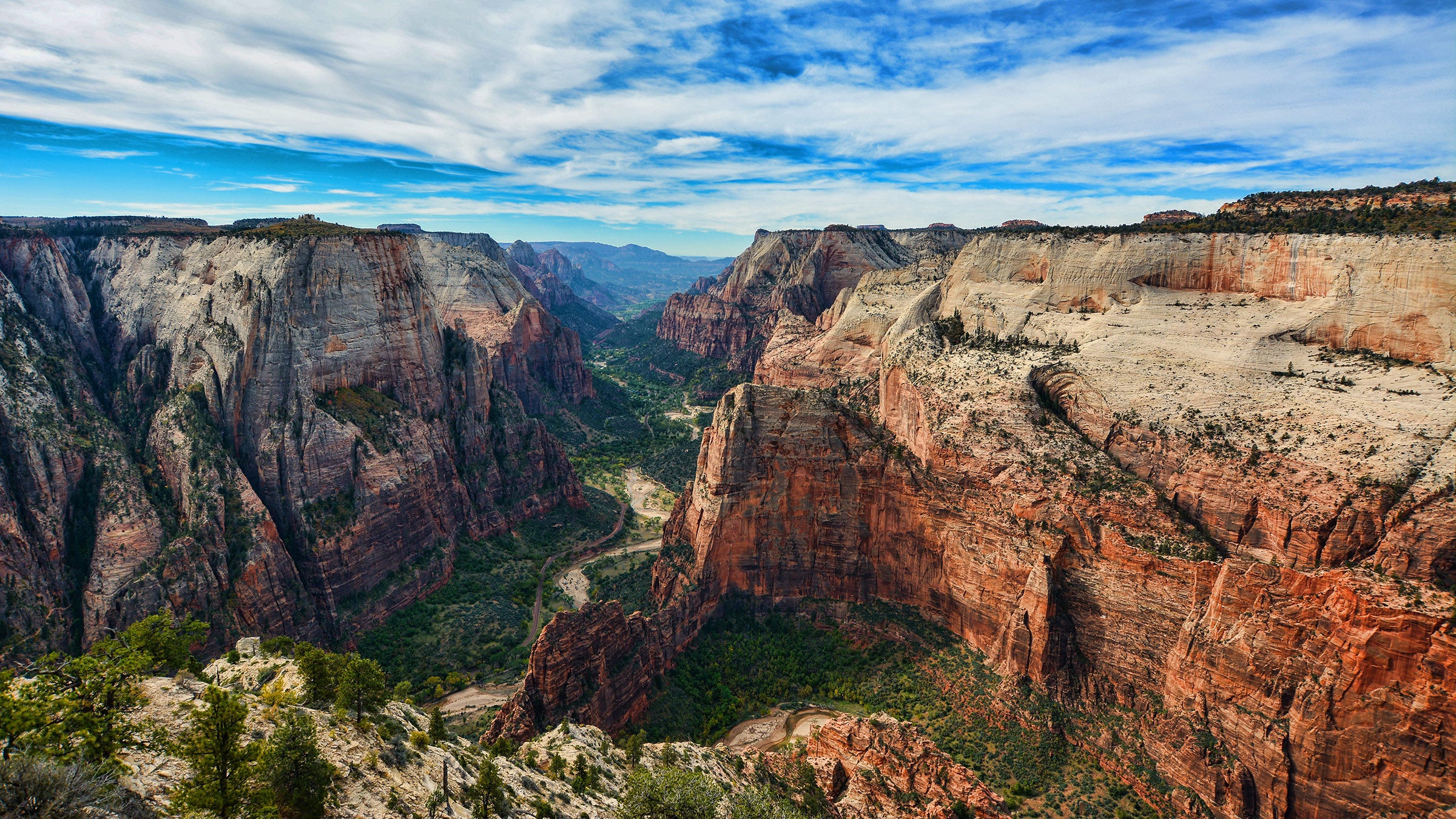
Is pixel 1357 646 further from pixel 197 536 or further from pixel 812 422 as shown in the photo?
pixel 197 536

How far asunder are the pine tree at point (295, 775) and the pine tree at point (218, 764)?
1.81ft

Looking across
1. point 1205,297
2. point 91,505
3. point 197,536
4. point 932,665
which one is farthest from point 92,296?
point 1205,297

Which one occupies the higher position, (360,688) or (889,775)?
(360,688)

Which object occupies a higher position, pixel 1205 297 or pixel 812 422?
pixel 1205 297

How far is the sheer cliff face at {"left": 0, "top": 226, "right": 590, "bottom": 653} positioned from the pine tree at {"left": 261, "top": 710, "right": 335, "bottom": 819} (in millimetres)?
47661

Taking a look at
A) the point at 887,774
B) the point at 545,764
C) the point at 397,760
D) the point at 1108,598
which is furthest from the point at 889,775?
the point at 397,760

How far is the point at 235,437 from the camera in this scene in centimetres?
6894

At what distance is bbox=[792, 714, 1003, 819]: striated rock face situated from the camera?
128 ft

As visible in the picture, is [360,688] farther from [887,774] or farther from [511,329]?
[511,329]

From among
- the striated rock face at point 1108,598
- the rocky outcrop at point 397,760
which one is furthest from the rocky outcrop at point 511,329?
the rocky outcrop at point 397,760

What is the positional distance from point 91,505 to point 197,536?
10.2 meters

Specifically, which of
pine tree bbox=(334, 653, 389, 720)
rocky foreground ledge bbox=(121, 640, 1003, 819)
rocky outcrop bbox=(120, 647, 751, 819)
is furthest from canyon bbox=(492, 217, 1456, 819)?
pine tree bbox=(334, 653, 389, 720)

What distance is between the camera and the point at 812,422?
63844 millimetres

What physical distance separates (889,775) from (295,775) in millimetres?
34324
